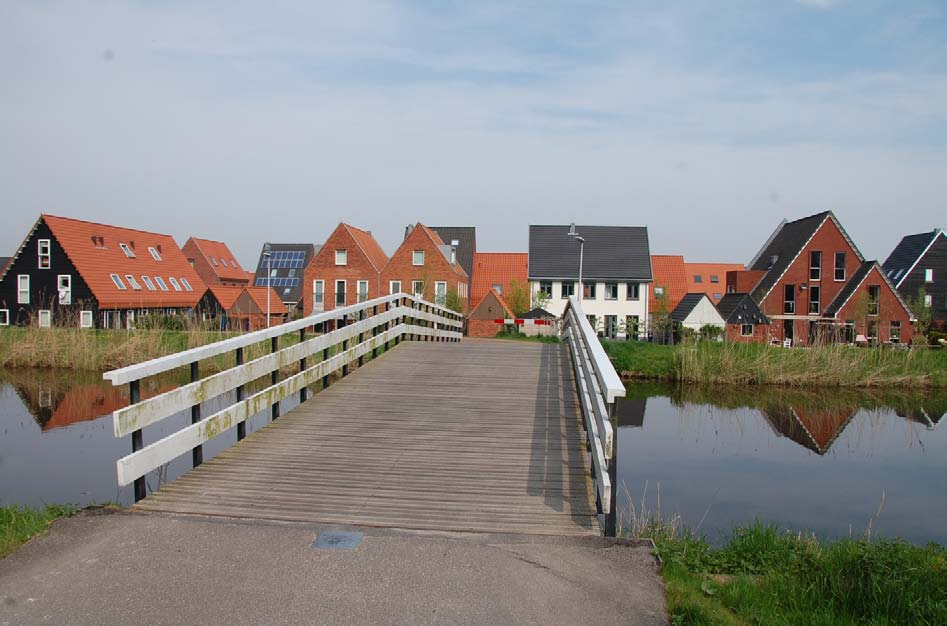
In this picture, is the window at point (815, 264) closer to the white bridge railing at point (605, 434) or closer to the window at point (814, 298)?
the window at point (814, 298)

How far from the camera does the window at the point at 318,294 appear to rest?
53.2 meters

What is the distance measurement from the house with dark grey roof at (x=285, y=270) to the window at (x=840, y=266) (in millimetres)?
50731

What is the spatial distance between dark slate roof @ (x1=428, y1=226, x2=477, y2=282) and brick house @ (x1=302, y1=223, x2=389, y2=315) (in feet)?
31.7

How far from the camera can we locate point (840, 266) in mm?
51000

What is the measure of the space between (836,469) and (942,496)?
65.4 inches

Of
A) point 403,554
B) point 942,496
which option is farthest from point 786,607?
point 942,496

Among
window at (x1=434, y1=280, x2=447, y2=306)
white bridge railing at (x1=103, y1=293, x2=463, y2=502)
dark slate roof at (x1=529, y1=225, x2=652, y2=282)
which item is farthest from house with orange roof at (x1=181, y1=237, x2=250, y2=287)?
white bridge railing at (x1=103, y1=293, x2=463, y2=502)

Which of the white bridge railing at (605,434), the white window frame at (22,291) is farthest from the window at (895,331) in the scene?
the white window frame at (22,291)

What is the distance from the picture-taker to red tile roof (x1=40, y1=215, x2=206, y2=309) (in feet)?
145

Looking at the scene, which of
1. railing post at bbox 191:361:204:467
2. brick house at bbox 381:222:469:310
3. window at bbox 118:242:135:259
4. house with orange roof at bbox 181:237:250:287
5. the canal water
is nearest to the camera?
railing post at bbox 191:361:204:467

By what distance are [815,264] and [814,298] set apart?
91.8 inches

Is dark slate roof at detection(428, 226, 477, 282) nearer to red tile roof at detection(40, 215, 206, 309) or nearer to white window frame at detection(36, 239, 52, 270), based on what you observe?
red tile roof at detection(40, 215, 206, 309)

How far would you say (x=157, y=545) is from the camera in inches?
179

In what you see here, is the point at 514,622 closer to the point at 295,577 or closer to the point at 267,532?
the point at 295,577
